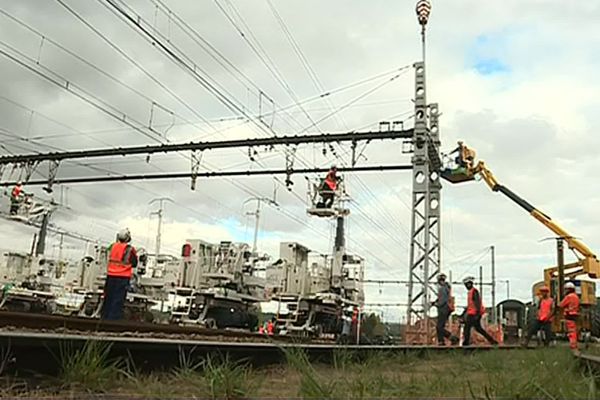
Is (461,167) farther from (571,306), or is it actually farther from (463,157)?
(571,306)

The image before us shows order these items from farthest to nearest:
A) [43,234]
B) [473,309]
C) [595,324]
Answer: [43,234]
[595,324]
[473,309]

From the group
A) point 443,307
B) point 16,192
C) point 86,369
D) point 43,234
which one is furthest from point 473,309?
point 43,234

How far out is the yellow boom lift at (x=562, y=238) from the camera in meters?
20.4

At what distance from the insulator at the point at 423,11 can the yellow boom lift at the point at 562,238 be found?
4573 millimetres

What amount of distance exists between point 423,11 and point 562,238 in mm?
9219

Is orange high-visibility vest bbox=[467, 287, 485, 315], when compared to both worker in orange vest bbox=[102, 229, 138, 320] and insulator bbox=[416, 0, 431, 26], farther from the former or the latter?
insulator bbox=[416, 0, 431, 26]

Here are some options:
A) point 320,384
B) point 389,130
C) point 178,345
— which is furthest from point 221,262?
point 320,384

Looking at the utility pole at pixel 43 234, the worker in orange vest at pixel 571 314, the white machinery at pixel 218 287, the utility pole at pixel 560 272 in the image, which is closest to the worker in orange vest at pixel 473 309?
the worker in orange vest at pixel 571 314

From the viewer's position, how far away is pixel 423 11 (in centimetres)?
2231

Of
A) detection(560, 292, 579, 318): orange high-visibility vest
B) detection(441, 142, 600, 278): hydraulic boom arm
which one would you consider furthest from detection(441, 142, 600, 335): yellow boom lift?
detection(560, 292, 579, 318): orange high-visibility vest

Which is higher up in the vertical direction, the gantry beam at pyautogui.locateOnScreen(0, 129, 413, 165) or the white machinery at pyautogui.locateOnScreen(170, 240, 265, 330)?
the gantry beam at pyautogui.locateOnScreen(0, 129, 413, 165)

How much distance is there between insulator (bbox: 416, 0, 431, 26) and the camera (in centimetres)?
2212

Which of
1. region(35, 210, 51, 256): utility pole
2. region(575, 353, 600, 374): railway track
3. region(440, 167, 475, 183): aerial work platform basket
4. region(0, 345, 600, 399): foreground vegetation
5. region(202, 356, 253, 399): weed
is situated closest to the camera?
region(0, 345, 600, 399): foreground vegetation

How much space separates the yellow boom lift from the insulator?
457 centimetres
